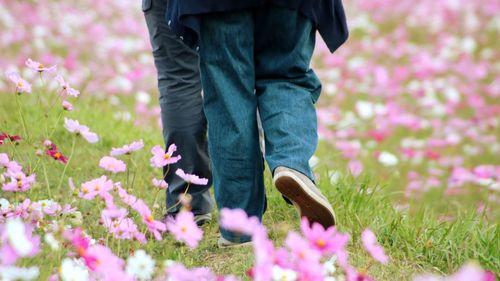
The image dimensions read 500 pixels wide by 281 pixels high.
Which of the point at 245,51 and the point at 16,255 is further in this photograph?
the point at 245,51

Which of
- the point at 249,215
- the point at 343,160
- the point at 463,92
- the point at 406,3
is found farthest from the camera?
the point at 406,3

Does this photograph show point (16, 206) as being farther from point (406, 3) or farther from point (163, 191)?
point (406, 3)

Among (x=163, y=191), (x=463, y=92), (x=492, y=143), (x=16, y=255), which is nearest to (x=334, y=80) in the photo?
(x=463, y=92)

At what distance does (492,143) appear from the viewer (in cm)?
568

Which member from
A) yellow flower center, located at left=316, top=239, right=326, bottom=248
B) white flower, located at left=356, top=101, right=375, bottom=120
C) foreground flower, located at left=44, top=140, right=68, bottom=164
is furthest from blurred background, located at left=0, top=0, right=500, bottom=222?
yellow flower center, located at left=316, top=239, right=326, bottom=248

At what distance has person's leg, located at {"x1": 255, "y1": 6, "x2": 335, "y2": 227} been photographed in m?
2.10

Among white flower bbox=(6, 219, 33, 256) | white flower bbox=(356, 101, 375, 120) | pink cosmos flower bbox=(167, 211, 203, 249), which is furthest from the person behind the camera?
white flower bbox=(356, 101, 375, 120)

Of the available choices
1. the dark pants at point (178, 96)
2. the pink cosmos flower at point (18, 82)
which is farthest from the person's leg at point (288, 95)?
the pink cosmos flower at point (18, 82)

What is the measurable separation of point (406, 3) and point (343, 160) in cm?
451

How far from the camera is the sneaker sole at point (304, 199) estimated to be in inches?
78.7

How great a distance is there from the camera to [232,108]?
7.11 ft

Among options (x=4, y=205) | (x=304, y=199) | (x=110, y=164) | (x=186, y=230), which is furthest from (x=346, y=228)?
(x=4, y=205)

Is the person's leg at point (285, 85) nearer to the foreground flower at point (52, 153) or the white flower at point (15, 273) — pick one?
the foreground flower at point (52, 153)

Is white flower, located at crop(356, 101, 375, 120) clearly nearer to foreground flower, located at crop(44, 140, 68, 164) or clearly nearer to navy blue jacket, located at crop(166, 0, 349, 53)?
navy blue jacket, located at crop(166, 0, 349, 53)
